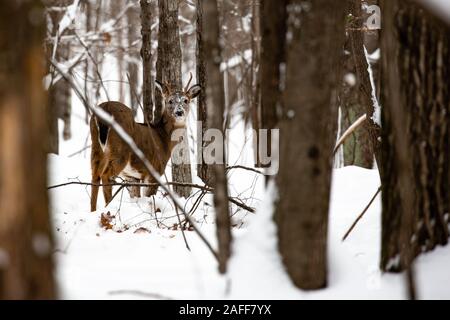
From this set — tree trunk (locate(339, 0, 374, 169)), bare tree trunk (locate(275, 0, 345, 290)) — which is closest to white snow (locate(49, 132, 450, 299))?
bare tree trunk (locate(275, 0, 345, 290))

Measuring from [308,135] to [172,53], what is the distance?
5.66 metres

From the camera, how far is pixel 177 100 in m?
9.27

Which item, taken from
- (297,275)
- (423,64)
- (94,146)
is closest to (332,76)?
(423,64)

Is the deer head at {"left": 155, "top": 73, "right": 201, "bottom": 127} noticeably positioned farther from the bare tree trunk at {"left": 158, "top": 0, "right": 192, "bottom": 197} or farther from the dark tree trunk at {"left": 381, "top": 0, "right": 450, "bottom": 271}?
the dark tree trunk at {"left": 381, "top": 0, "right": 450, "bottom": 271}

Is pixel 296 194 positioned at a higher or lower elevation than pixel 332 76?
lower

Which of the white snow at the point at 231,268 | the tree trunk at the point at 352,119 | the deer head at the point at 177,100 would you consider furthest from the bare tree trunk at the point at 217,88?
the tree trunk at the point at 352,119

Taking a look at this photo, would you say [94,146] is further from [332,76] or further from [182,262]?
[332,76]

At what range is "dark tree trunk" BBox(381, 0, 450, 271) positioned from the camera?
3.24 m

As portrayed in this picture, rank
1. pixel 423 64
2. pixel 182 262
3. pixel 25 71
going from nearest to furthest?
1. pixel 25 71
2. pixel 423 64
3. pixel 182 262

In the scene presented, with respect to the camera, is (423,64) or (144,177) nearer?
(423,64)

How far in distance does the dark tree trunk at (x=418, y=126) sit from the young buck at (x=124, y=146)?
15.9 feet

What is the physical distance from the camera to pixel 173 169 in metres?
8.87

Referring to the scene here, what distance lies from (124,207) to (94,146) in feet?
5.21

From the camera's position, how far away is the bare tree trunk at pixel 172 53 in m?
8.27
